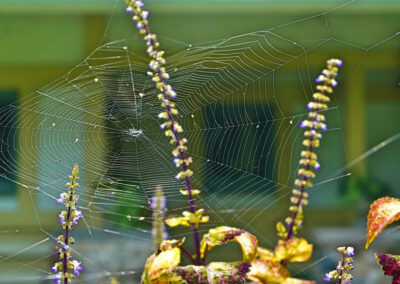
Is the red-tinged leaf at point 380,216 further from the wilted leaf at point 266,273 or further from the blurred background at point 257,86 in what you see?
the blurred background at point 257,86

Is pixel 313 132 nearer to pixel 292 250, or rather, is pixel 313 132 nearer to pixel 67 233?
pixel 292 250

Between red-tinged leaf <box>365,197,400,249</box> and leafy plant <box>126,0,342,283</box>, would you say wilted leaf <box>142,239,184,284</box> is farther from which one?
red-tinged leaf <box>365,197,400,249</box>

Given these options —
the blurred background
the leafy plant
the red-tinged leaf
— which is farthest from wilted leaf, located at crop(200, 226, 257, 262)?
the blurred background

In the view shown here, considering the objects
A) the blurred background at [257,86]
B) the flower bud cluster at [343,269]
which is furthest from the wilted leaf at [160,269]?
the blurred background at [257,86]

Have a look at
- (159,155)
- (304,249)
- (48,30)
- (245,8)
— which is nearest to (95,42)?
(48,30)

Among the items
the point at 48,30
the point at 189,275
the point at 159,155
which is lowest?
the point at 189,275

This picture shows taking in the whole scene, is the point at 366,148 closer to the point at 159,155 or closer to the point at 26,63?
the point at 26,63
